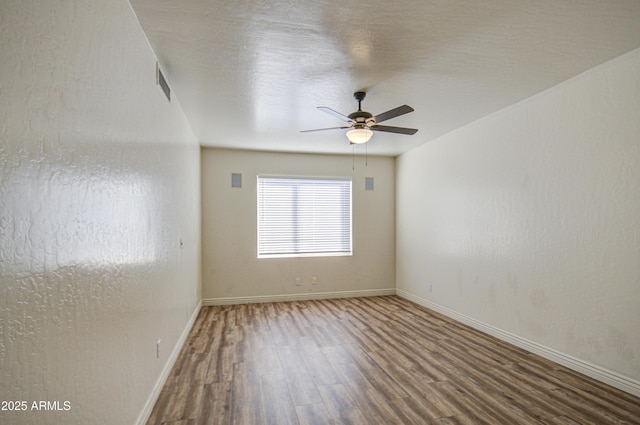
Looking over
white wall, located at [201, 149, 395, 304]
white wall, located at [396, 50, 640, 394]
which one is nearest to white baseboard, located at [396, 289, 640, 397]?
white wall, located at [396, 50, 640, 394]

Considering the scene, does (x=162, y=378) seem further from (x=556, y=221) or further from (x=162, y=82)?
(x=556, y=221)

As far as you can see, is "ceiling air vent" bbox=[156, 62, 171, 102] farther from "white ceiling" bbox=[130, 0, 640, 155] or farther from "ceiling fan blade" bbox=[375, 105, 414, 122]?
"ceiling fan blade" bbox=[375, 105, 414, 122]

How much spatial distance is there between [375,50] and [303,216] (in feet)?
12.1

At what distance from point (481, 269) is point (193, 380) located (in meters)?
3.38

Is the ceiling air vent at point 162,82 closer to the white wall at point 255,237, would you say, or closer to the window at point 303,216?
the white wall at point 255,237

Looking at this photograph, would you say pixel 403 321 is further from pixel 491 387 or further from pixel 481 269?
pixel 491 387

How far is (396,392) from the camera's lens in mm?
2543

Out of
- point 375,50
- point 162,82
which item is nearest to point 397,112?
point 375,50

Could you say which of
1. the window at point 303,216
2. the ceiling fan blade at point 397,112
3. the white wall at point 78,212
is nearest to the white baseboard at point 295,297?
the window at point 303,216

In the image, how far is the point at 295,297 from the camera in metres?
5.65

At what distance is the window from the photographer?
566 cm

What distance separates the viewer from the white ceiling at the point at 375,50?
6.46ft

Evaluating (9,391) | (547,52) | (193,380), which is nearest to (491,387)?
(193,380)

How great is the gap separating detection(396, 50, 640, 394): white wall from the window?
188 cm
